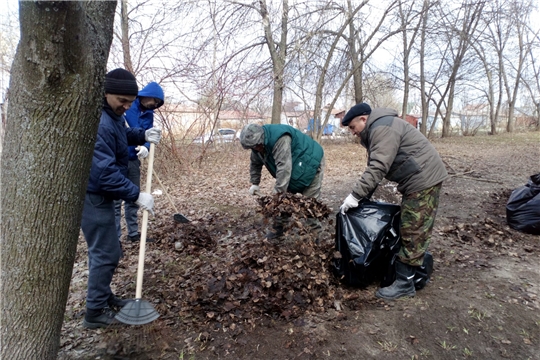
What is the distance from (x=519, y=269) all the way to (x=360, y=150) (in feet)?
36.7

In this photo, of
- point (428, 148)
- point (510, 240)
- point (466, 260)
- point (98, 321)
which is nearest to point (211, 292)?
point (98, 321)

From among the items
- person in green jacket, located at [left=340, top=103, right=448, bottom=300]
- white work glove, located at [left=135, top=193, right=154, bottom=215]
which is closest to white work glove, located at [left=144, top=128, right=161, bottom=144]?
white work glove, located at [left=135, top=193, right=154, bottom=215]

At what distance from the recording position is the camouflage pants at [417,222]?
9.43 ft

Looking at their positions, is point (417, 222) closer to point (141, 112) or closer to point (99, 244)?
point (99, 244)

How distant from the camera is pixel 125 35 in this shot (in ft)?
25.0

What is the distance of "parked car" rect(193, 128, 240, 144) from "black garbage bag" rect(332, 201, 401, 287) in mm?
7057

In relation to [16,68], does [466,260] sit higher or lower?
lower

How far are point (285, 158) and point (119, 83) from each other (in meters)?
1.62

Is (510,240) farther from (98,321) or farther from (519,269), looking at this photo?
(98,321)

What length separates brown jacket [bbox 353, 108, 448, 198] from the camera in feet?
9.05

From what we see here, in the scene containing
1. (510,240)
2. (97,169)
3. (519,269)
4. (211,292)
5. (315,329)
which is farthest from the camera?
(510,240)

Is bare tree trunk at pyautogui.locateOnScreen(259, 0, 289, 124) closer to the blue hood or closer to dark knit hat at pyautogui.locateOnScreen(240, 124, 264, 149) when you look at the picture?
the blue hood

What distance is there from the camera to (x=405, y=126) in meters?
2.88

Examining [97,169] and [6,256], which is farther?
[97,169]
